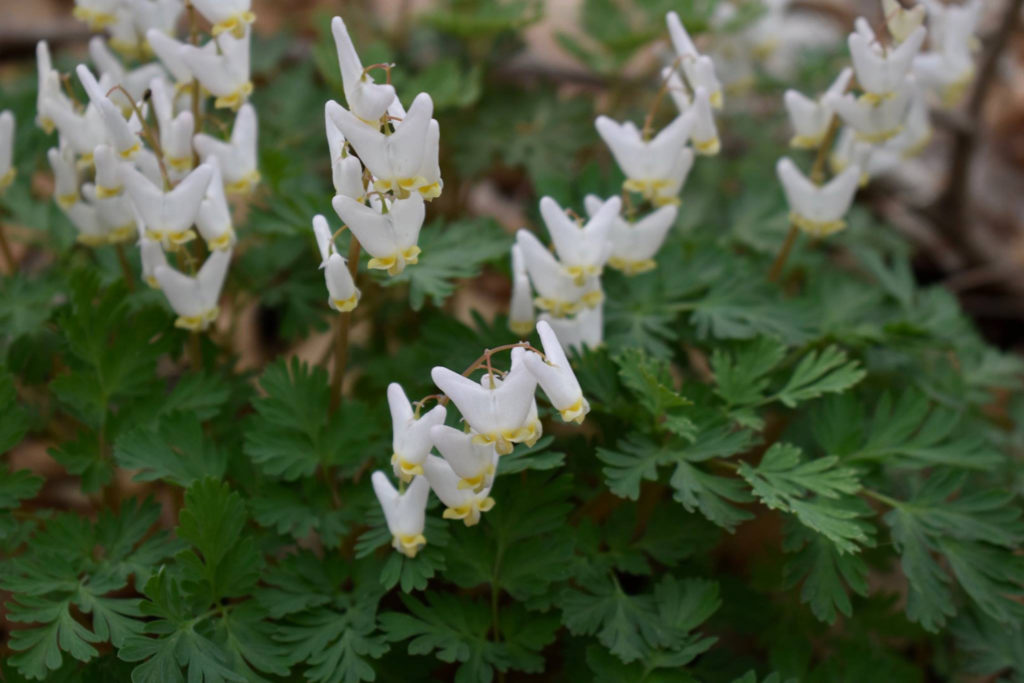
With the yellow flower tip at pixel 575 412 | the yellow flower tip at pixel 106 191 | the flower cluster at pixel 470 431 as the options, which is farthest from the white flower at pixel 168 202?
the yellow flower tip at pixel 575 412

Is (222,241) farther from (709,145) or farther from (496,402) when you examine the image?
(709,145)

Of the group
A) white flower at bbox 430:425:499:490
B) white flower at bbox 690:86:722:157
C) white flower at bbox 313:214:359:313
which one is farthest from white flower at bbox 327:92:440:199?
white flower at bbox 690:86:722:157

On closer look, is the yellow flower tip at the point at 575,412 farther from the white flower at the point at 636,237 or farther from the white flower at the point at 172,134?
the white flower at the point at 172,134

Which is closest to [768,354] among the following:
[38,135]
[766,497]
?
[766,497]

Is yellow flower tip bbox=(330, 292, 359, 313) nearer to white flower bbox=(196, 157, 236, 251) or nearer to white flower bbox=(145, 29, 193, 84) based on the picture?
white flower bbox=(196, 157, 236, 251)

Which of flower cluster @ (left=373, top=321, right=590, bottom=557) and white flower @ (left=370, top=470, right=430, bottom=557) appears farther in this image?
white flower @ (left=370, top=470, right=430, bottom=557)

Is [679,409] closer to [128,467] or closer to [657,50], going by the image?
[128,467]
